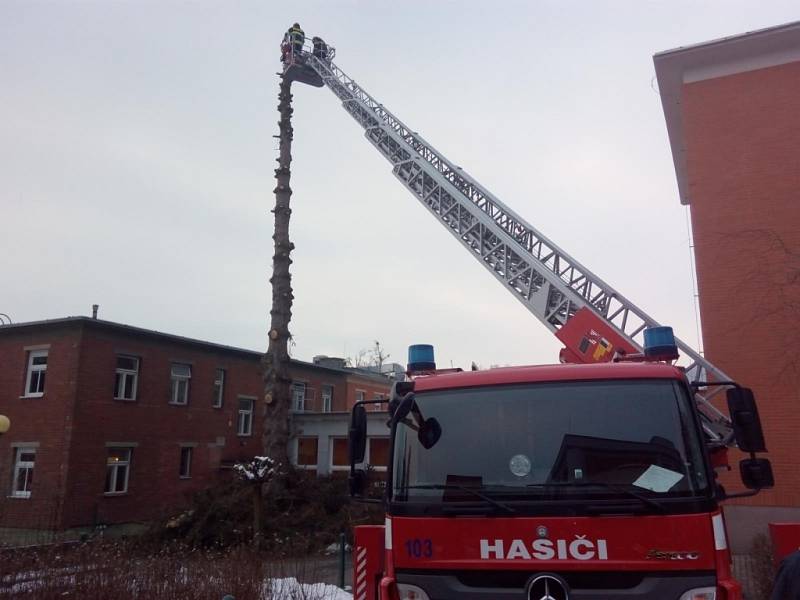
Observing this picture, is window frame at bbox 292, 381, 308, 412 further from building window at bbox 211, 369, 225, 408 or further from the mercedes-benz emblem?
the mercedes-benz emblem

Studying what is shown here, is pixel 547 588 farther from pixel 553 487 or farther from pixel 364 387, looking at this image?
pixel 364 387

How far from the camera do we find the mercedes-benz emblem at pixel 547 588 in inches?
163

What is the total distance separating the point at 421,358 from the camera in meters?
6.58

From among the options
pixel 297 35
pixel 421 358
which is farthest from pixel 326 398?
pixel 421 358

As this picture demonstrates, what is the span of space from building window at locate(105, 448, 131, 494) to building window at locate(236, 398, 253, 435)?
18.2 ft

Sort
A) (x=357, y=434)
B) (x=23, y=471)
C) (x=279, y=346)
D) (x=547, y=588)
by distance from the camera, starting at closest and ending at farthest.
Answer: (x=547, y=588) < (x=357, y=434) < (x=279, y=346) < (x=23, y=471)

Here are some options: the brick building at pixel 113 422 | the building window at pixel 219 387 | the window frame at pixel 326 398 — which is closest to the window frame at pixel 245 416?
the brick building at pixel 113 422

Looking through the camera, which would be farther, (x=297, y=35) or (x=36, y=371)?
(x=36, y=371)

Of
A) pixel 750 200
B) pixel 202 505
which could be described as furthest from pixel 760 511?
pixel 202 505

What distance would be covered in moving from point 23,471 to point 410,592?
2035cm

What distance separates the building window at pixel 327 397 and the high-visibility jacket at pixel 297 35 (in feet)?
55.3

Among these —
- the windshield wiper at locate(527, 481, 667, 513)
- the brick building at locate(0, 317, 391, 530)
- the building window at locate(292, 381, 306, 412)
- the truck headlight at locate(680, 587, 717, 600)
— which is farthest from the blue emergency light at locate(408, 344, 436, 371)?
the building window at locate(292, 381, 306, 412)

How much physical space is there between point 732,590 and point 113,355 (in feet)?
68.8

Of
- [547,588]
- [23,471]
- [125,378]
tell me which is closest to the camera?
[547,588]
